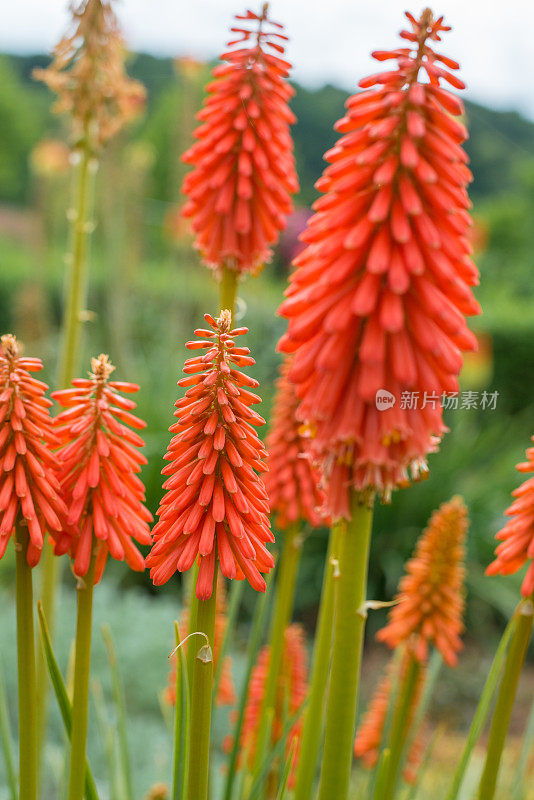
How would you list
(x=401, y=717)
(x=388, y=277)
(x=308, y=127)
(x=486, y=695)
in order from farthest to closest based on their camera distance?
(x=308, y=127) → (x=401, y=717) → (x=486, y=695) → (x=388, y=277)


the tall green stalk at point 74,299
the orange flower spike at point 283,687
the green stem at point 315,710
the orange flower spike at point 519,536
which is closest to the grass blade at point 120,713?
the green stem at point 315,710

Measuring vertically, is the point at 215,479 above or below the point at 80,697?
above

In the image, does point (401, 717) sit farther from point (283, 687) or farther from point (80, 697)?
point (80, 697)

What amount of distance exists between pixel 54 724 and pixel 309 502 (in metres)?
3.42

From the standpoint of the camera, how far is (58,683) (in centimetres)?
154

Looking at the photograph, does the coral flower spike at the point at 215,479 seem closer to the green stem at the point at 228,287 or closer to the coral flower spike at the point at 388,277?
the coral flower spike at the point at 388,277

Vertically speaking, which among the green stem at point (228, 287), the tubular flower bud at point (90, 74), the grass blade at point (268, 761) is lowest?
the grass blade at point (268, 761)

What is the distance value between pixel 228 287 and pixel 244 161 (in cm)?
37

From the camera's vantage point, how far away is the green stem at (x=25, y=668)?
1521 millimetres

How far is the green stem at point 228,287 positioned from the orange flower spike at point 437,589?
0.92 metres

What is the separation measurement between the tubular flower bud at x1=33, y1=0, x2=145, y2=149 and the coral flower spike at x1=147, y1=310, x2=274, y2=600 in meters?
2.20

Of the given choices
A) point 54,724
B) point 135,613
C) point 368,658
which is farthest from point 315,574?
point 54,724

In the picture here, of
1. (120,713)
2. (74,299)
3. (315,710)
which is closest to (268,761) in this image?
(315,710)

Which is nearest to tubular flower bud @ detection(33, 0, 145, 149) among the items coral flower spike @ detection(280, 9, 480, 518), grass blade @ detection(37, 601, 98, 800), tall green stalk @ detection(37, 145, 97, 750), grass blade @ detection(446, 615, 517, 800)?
tall green stalk @ detection(37, 145, 97, 750)
